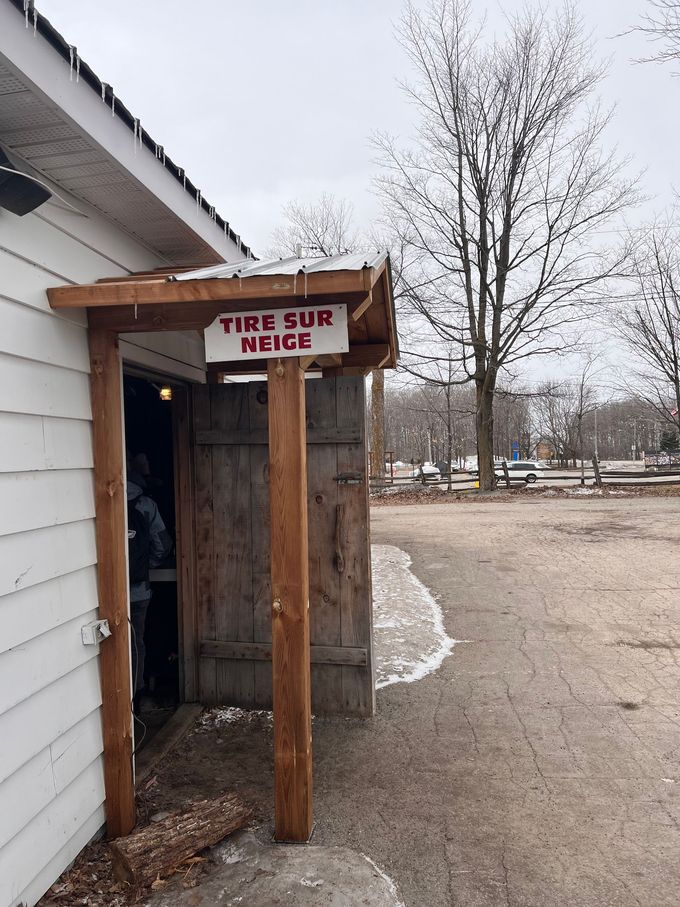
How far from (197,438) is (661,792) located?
332 centimetres

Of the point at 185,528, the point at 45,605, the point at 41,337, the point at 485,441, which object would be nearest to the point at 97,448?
the point at 41,337

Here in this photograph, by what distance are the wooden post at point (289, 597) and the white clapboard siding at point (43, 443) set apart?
88cm

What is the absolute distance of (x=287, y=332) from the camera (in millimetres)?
2732

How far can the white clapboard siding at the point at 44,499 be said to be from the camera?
7.52 ft

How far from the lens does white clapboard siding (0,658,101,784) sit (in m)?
2.22

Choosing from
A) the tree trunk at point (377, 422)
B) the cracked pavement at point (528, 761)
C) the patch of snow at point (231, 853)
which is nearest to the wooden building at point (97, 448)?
the patch of snow at point (231, 853)

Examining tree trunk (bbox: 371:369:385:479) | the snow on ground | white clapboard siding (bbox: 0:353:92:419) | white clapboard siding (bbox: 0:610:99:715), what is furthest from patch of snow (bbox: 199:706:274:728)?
tree trunk (bbox: 371:369:385:479)

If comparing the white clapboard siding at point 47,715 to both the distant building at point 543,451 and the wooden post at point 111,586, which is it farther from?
the distant building at point 543,451

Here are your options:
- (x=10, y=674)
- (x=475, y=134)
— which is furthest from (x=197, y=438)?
(x=475, y=134)

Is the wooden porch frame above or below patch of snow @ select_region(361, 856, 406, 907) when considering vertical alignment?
above

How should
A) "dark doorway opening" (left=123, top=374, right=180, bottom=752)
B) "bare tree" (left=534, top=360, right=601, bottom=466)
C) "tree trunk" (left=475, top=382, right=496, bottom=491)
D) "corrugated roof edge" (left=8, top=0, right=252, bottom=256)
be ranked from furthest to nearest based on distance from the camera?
"bare tree" (left=534, top=360, right=601, bottom=466)
"tree trunk" (left=475, top=382, right=496, bottom=491)
"dark doorway opening" (left=123, top=374, right=180, bottom=752)
"corrugated roof edge" (left=8, top=0, right=252, bottom=256)

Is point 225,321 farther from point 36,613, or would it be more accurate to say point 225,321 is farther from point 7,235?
point 36,613

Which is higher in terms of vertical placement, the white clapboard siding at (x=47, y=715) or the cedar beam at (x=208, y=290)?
the cedar beam at (x=208, y=290)

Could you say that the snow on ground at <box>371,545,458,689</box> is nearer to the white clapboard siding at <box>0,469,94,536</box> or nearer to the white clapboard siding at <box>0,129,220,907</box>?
the white clapboard siding at <box>0,129,220,907</box>
